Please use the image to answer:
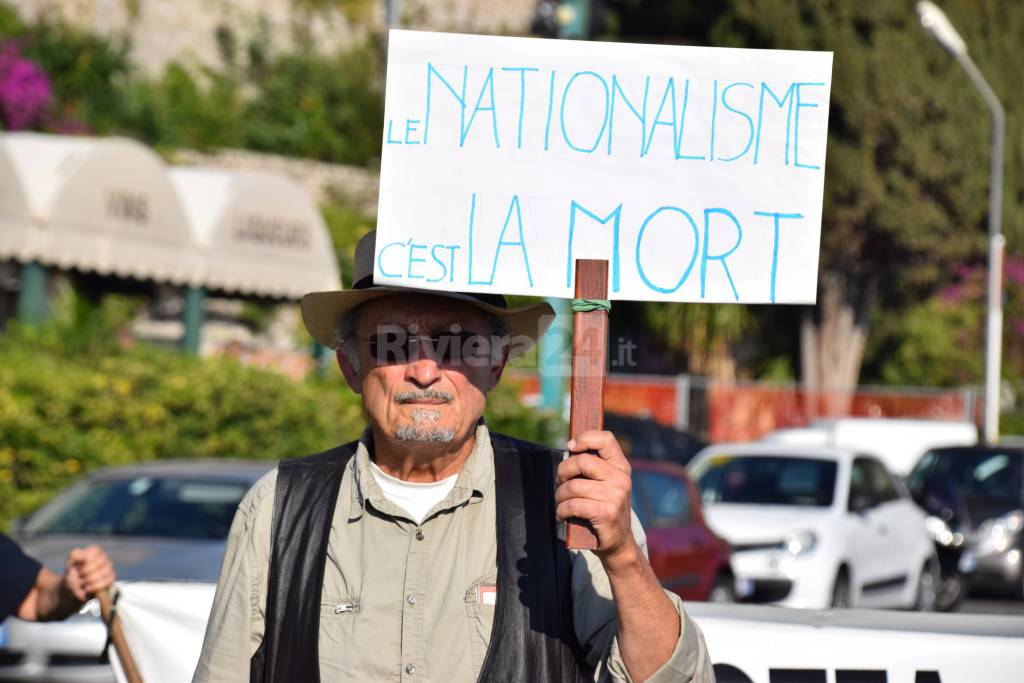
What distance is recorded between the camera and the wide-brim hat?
3.55 meters

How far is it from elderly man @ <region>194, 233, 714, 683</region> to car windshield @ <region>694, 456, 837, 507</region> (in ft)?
34.9

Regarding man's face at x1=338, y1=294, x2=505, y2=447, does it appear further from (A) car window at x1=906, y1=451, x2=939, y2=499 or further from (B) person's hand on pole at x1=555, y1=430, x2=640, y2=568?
(A) car window at x1=906, y1=451, x2=939, y2=499

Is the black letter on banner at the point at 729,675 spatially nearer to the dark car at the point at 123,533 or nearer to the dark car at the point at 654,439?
the dark car at the point at 123,533

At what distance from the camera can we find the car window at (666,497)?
11.9 meters

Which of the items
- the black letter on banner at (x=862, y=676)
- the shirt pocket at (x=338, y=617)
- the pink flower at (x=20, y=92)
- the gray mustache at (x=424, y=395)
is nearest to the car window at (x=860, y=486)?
the black letter on banner at (x=862, y=676)

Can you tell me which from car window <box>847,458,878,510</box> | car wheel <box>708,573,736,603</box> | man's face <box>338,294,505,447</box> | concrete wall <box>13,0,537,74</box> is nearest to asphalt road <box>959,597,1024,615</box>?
car window <box>847,458,878,510</box>

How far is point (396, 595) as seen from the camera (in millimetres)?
3309

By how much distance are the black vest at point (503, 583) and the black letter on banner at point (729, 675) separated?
45.5 inches

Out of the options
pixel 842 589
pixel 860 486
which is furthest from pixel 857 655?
pixel 860 486

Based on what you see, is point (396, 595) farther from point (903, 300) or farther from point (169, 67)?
point (903, 300)

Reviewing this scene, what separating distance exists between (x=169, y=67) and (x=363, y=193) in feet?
14.7

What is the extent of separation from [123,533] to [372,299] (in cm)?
627

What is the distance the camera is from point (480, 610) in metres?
3.29

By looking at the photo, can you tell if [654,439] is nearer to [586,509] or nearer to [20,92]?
[20,92]
